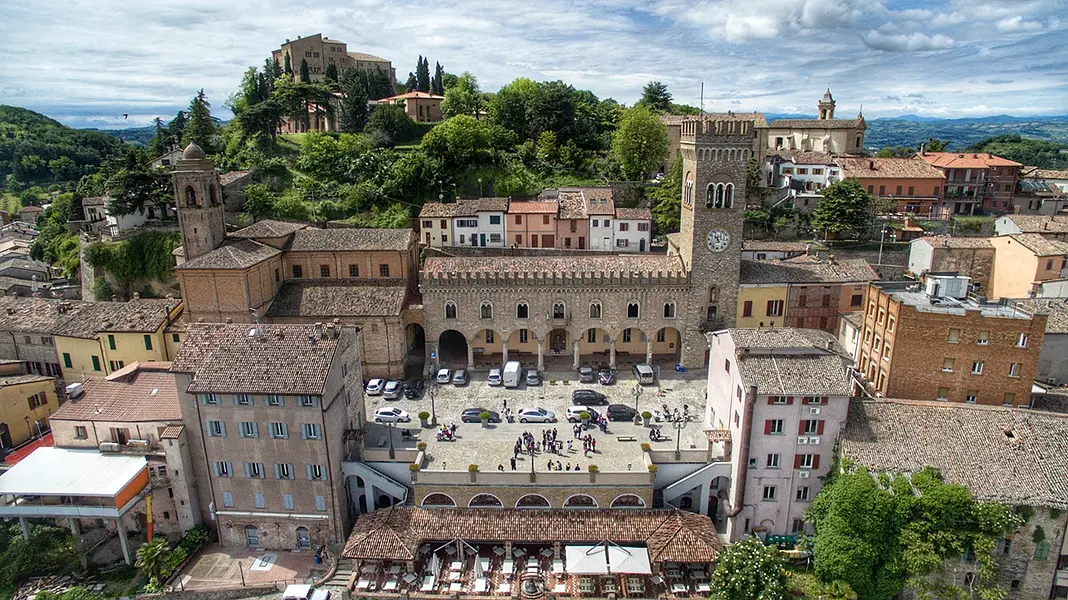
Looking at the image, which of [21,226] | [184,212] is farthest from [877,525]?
[21,226]

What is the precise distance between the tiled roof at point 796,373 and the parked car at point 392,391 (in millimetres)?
26466

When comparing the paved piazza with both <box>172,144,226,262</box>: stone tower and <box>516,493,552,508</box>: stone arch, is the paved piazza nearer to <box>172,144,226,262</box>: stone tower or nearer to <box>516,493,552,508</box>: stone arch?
<box>516,493,552,508</box>: stone arch

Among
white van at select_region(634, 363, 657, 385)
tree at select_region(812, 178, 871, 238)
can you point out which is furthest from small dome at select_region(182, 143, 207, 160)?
tree at select_region(812, 178, 871, 238)

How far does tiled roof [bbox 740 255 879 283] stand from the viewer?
51562mm

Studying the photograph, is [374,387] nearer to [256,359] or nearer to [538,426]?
[256,359]

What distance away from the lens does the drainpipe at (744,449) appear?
3484cm

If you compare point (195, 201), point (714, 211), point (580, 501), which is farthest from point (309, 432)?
point (714, 211)

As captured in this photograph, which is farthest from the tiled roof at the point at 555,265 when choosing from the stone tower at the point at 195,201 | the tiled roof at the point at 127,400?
the tiled roof at the point at 127,400

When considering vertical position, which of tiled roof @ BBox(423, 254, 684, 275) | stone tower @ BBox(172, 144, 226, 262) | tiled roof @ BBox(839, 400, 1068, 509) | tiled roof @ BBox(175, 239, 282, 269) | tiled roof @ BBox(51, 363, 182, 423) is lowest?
tiled roof @ BBox(839, 400, 1068, 509)

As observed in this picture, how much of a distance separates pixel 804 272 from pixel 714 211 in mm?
10024

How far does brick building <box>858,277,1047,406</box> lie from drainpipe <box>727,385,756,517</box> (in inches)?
442

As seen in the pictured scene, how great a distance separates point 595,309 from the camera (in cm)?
5253

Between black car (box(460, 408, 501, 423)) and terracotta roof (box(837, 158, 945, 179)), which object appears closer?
black car (box(460, 408, 501, 423))

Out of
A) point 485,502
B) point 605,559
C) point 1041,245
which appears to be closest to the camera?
point 605,559
